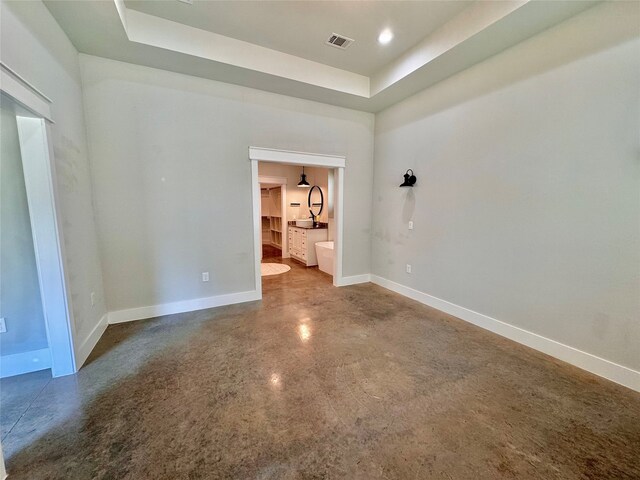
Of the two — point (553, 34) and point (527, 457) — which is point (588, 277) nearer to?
point (527, 457)

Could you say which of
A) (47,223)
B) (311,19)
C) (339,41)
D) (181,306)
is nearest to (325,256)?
(181,306)

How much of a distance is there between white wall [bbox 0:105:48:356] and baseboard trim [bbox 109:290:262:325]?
834mm

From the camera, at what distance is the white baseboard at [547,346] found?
6.48ft

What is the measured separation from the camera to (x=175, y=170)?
312 centimetres

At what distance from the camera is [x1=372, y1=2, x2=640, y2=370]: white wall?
1.94 m

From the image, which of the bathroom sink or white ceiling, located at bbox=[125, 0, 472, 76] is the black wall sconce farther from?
the bathroom sink

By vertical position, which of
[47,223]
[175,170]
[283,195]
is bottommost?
[47,223]

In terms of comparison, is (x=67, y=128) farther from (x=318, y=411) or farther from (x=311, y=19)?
(x=318, y=411)

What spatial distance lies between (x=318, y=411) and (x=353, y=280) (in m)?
2.96

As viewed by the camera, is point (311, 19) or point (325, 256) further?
point (325, 256)

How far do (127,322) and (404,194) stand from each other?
404 centimetres

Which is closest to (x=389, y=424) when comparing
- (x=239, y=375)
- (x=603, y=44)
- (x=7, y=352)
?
(x=239, y=375)

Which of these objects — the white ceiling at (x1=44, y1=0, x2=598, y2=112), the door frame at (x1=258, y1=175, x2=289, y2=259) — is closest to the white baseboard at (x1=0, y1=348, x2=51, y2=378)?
the white ceiling at (x1=44, y1=0, x2=598, y2=112)

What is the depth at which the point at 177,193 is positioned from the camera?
3152 mm
